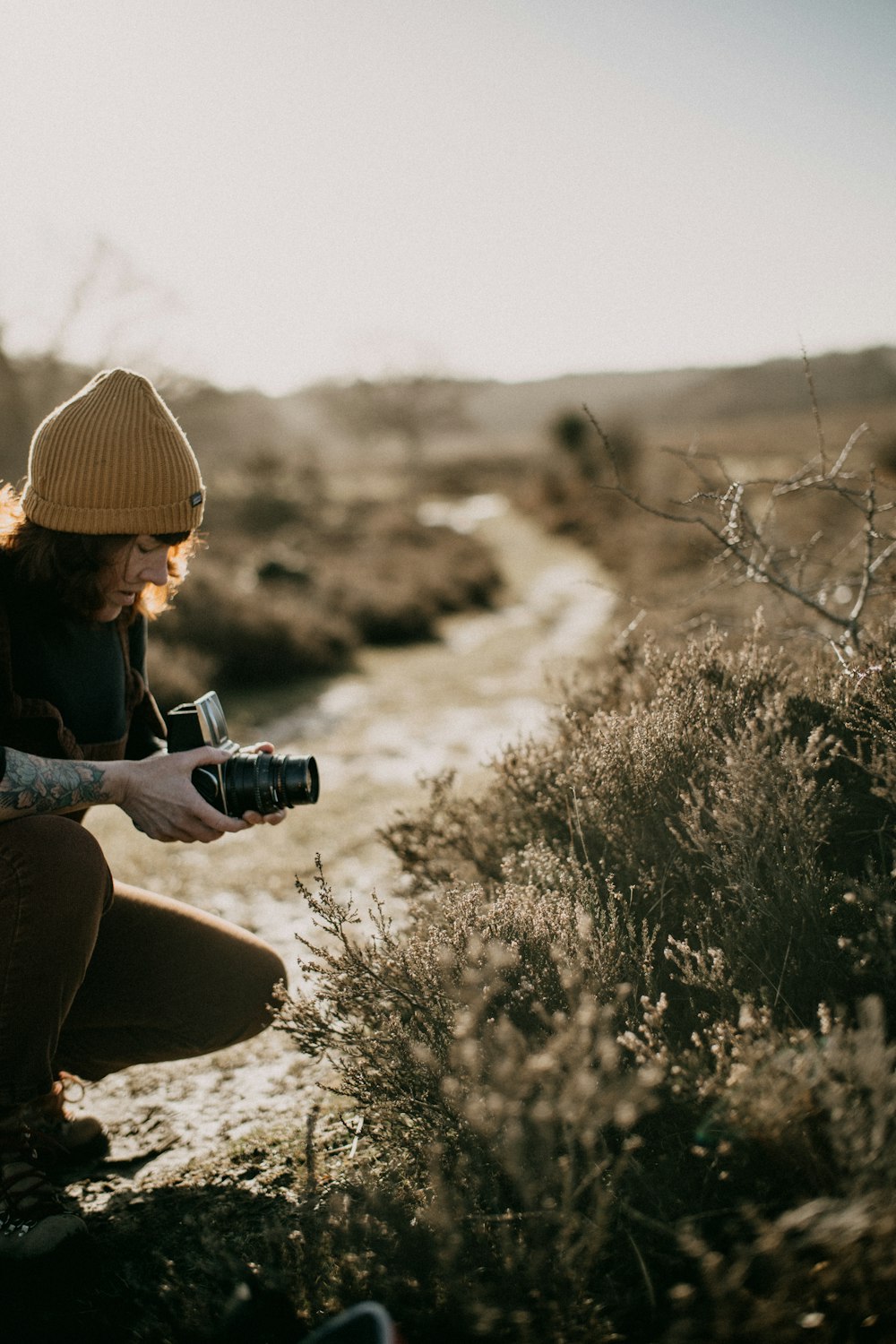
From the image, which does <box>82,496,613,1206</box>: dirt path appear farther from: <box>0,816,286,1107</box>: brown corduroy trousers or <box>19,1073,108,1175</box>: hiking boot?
<box>0,816,286,1107</box>: brown corduroy trousers

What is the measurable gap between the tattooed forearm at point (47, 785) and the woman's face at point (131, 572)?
1.54 ft

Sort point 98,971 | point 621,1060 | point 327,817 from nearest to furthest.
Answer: point 621,1060
point 98,971
point 327,817

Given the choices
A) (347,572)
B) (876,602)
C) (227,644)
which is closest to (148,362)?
(347,572)

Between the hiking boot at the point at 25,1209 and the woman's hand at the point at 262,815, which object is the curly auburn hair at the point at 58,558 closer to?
the woman's hand at the point at 262,815

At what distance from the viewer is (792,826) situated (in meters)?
2.06

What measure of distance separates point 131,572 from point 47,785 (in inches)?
24.2

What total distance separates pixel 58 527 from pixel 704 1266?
6.68ft

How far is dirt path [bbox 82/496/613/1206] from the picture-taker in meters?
2.52

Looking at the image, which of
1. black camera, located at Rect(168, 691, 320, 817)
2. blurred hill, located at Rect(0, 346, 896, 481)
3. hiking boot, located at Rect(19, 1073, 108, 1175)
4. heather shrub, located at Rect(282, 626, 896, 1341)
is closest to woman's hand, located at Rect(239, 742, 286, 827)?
black camera, located at Rect(168, 691, 320, 817)

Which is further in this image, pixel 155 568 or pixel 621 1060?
pixel 155 568

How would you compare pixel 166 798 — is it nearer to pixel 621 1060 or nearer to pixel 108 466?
pixel 108 466

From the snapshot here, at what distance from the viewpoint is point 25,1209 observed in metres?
1.91

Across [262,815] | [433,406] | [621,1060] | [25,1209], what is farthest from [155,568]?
[433,406]

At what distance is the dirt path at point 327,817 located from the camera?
252 centimetres
